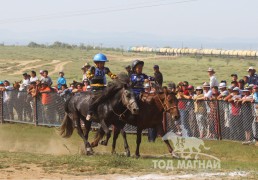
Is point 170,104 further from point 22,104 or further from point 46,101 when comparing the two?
point 22,104

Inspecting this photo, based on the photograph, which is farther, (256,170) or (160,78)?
(160,78)

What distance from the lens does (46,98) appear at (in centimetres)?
2472

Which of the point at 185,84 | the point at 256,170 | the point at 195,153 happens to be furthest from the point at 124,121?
the point at 185,84

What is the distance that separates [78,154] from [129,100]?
2246 millimetres

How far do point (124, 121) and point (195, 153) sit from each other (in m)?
2.01

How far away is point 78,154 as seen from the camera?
54.0 feet

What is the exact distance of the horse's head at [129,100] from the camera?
15100 mm

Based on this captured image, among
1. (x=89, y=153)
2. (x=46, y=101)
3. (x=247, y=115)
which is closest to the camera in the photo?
(x=89, y=153)

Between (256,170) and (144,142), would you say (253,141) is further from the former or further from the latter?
(256,170)

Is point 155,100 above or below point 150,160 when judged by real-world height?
above

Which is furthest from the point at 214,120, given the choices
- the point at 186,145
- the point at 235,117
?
the point at 186,145

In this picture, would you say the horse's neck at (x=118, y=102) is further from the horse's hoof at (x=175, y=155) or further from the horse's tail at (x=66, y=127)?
the horse's tail at (x=66, y=127)

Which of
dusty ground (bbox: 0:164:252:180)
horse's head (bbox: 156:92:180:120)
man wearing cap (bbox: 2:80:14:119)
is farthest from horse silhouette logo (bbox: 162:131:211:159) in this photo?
man wearing cap (bbox: 2:80:14:119)

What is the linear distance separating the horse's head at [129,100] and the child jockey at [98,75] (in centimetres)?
73
